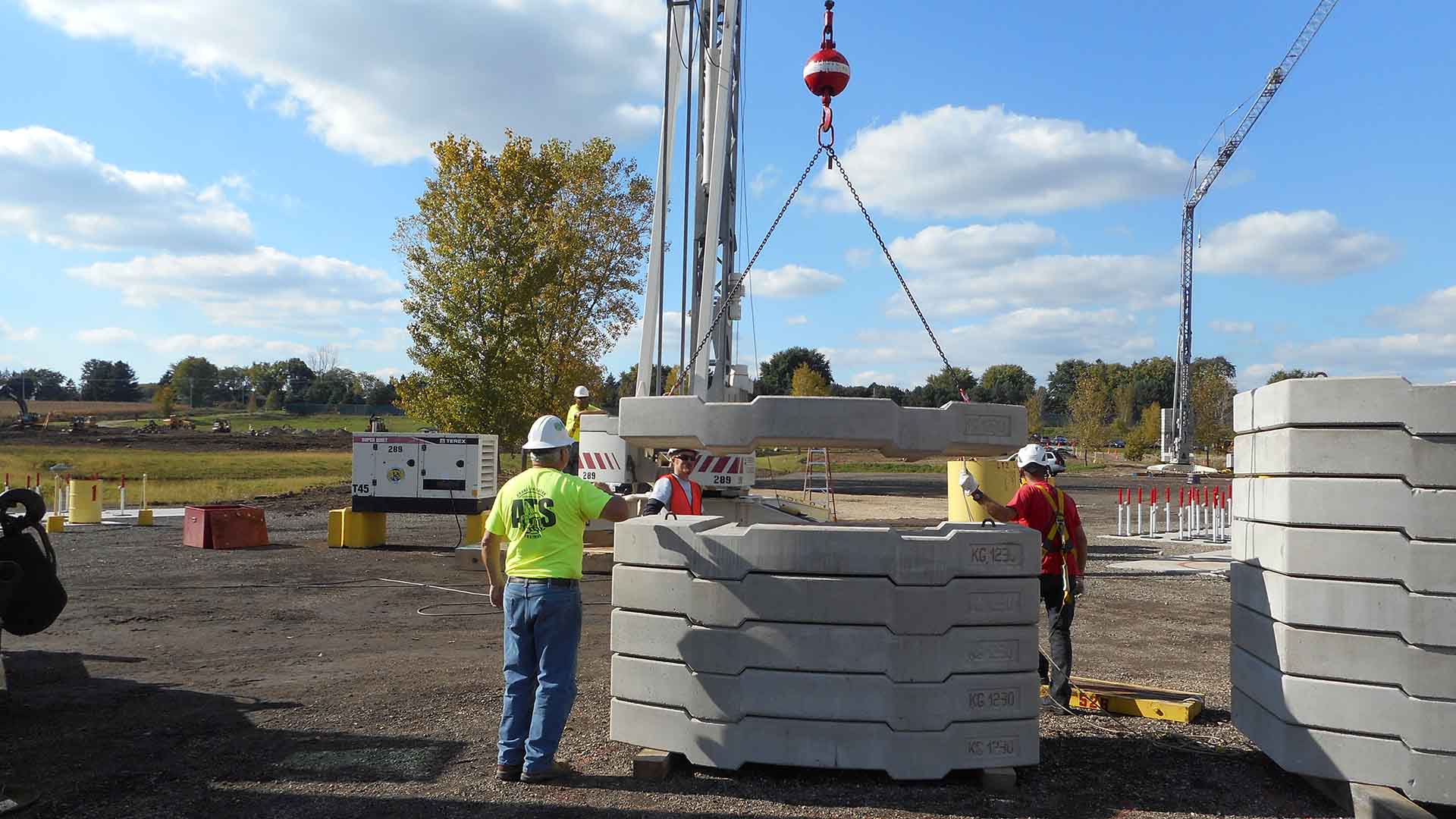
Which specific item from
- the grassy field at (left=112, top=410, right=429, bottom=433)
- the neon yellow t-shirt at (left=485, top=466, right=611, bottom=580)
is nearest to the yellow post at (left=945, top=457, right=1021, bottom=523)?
the neon yellow t-shirt at (left=485, top=466, right=611, bottom=580)

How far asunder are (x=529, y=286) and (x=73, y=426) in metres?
54.7

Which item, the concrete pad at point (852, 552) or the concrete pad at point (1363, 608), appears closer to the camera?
the concrete pad at point (1363, 608)

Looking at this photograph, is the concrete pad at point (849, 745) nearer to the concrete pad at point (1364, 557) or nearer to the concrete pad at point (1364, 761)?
the concrete pad at point (1364, 761)

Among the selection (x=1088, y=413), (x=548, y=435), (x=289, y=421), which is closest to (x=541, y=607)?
(x=548, y=435)

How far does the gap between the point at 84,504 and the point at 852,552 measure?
21708 mm

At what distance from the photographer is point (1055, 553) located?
274 inches

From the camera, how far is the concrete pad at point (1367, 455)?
4.62 m

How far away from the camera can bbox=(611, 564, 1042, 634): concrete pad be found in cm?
491

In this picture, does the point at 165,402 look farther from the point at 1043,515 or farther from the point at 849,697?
the point at 849,697

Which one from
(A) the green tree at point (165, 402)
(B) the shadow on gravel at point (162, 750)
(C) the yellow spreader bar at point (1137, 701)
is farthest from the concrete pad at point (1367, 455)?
(A) the green tree at point (165, 402)

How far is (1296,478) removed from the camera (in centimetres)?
489

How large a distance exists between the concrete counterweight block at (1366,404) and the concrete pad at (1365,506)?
28cm

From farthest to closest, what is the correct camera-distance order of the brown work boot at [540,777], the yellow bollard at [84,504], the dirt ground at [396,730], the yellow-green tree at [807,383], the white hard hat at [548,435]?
the yellow-green tree at [807,383] → the yellow bollard at [84,504] → the white hard hat at [548,435] → the brown work boot at [540,777] → the dirt ground at [396,730]

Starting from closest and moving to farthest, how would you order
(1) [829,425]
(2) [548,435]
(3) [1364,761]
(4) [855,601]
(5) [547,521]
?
(3) [1364,761] → (4) [855,601] → (1) [829,425] → (5) [547,521] → (2) [548,435]
